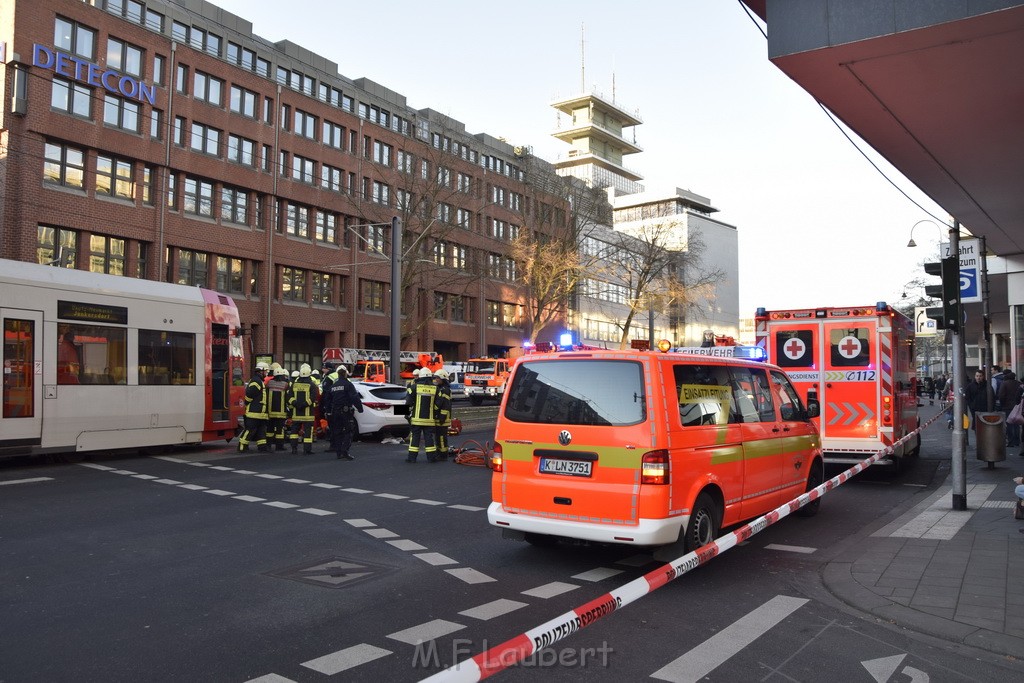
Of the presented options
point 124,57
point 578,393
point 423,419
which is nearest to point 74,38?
point 124,57

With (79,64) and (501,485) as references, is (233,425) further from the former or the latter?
(79,64)

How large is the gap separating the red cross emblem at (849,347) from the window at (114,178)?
109 ft

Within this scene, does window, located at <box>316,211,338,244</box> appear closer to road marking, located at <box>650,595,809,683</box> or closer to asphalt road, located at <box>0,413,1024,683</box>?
asphalt road, located at <box>0,413,1024,683</box>

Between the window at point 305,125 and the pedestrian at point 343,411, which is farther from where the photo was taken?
the window at point 305,125

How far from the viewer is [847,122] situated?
10.6 meters

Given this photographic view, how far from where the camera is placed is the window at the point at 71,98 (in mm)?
33000

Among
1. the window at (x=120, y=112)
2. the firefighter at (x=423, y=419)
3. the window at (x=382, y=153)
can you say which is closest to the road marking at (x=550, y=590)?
the firefighter at (x=423, y=419)

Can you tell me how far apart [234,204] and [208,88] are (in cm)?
597

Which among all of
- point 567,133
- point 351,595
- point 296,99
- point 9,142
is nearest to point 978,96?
point 351,595

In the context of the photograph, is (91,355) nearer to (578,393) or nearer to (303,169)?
(578,393)

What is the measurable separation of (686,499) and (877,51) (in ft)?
17.9

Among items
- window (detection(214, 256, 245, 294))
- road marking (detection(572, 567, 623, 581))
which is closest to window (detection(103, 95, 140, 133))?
window (detection(214, 256, 245, 294))

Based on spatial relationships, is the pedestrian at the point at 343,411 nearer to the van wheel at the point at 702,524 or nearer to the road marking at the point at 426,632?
the van wheel at the point at 702,524

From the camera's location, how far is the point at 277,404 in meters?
16.9
